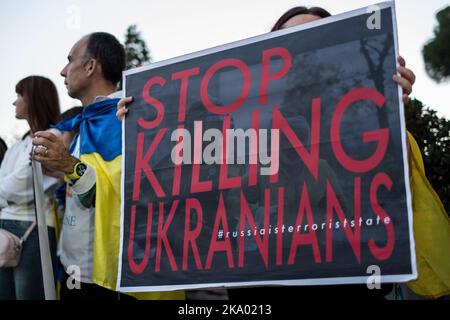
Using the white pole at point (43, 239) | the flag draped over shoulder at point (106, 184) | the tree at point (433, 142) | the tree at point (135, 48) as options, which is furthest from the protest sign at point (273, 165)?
the tree at point (135, 48)

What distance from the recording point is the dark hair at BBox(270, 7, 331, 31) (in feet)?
7.59

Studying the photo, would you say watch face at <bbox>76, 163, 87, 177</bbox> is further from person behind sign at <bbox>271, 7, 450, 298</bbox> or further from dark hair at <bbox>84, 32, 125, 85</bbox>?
person behind sign at <bbox>271, 7, 450, 298</bbox>

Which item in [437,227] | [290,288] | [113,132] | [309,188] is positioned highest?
[113,132]

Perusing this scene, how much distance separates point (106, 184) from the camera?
8.09 feet

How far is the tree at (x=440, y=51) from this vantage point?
13.0 meters

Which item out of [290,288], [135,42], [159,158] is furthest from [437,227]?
[135,42]

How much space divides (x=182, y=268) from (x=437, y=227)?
90 cm

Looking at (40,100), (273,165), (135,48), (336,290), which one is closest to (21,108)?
→ (40,100)

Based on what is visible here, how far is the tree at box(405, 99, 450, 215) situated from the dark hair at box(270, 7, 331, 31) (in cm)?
122

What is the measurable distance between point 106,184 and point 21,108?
109 cm

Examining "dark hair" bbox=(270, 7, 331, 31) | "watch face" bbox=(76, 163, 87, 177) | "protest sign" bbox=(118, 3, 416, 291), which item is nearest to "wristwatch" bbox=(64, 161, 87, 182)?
"watch face" bbox=(76, 163, 87, 177)

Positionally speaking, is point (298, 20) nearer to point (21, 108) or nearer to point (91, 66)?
point (91, 66)

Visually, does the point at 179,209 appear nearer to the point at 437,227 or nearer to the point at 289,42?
the point at 289,42

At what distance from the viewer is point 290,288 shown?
2.01 meters
